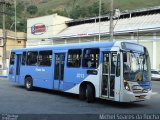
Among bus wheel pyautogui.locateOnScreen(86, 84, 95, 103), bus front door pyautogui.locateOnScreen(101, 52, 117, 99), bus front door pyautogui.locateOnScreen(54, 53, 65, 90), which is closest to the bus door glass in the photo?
bus front door pyautogui.locateOnScreen(54, 53, 65, 90)

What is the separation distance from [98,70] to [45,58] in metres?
5.32

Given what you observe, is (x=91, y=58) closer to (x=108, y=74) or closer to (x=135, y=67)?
(x=108, y=74)

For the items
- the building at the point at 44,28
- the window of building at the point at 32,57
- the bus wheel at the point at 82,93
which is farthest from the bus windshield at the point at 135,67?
the building at the point at 44,28

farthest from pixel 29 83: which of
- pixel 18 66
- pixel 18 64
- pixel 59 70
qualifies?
pixel 59 70

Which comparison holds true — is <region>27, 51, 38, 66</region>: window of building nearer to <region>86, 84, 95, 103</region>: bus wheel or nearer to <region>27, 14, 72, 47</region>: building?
<region>86, 84, 95, 103</region>: bus wheel

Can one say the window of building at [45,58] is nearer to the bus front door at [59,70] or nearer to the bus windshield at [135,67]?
the bus front door at [59,70]

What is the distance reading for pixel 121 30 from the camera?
48.5 m

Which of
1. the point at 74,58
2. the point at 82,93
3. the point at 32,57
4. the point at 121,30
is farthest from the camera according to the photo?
the point at 121,30

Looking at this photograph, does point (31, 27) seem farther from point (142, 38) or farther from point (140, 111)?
point (140, 111)

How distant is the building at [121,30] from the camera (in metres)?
45.1

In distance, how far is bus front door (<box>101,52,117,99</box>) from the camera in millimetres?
15270

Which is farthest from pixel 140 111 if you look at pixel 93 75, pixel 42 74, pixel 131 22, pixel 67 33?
pixel 67 33

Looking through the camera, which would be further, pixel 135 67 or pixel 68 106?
pixel 135 67

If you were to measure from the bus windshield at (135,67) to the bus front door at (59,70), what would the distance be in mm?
4559
